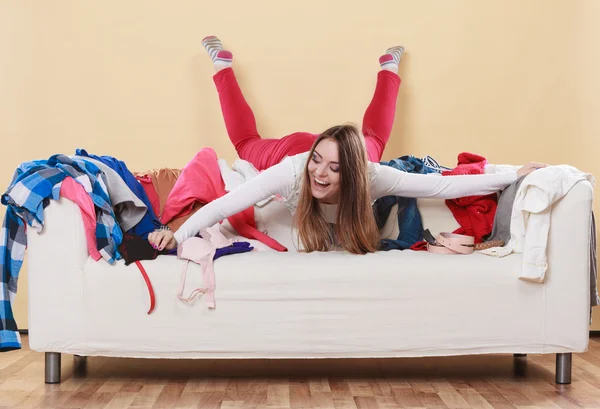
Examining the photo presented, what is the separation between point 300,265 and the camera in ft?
7.97

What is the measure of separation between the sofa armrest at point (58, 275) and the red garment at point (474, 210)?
4.82ft

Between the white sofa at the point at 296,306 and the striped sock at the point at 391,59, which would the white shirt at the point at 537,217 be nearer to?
the white sofa at the point at 296,306

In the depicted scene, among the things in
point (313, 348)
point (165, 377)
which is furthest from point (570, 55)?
point (165, 377)

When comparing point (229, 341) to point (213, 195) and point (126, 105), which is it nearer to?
point (213, 195)

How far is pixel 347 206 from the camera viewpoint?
2590mm

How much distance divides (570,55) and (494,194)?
1218 mm

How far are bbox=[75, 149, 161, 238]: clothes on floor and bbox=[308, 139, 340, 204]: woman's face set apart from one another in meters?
0.68

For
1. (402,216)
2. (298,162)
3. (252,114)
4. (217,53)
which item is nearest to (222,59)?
(217,53)

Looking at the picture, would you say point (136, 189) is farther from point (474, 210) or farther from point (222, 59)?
point (474, 210)

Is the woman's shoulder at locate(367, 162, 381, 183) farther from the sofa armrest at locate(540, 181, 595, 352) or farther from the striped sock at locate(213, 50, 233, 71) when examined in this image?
the striped sock at locate(213, 50, 233, 71)

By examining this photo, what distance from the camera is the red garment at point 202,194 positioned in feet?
9.23

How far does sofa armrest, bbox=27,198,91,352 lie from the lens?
2.42 m

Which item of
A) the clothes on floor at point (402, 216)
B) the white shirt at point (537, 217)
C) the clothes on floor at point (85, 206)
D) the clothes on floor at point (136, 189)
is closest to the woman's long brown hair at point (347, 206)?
the clothes on floor at point (402, 216)

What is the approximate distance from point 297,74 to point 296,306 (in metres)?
1.63
